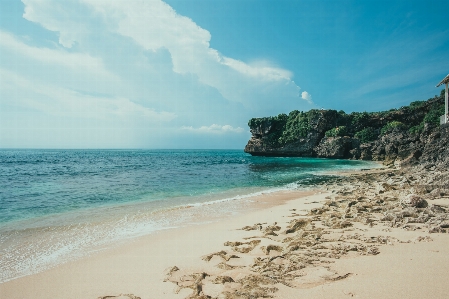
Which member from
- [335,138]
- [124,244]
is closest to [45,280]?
[124,244]

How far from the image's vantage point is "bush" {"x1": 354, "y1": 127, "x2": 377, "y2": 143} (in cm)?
5857

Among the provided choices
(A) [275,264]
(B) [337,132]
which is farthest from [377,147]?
(A) [275,264]

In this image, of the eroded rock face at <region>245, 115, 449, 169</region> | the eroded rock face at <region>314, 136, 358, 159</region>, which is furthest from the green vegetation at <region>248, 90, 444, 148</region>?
the eroded rock face at <region>314, 136, 358, 159</region>

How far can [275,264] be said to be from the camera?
15.5 ft

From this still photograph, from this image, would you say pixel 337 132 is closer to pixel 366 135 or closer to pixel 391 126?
pixel 366 135

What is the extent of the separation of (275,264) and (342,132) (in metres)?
65.3

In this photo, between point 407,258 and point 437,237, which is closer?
point 407,258

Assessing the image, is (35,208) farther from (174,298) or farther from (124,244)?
(174,298)

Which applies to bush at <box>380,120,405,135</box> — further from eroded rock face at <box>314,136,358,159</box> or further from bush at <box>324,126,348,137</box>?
bush at <box>324,126,348,137</box>

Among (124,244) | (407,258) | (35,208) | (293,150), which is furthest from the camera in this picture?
(293,150)

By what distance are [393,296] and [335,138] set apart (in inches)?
2480

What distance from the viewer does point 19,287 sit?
15.4 feet

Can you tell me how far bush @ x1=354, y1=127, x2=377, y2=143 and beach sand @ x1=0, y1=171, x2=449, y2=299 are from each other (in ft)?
194

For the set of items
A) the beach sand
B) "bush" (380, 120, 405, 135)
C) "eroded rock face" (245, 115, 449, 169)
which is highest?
"bush" (380, 120, 405, 135)
